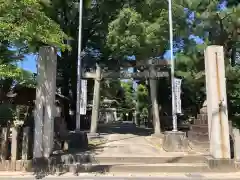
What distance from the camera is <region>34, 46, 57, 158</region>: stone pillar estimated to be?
38.9 ft

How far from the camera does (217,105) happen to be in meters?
12.1

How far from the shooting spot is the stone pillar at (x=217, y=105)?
11789mm

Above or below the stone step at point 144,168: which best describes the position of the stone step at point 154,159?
above

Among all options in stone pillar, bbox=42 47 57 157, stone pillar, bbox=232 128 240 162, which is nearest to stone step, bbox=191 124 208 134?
stone pillar, bbox=232 128 240 162

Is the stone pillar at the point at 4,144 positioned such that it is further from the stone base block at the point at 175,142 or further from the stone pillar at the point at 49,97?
the stone base block at the point at 175,142

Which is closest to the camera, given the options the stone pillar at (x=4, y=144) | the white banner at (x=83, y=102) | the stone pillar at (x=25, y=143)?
the stone pillar at (x=4, y=144)

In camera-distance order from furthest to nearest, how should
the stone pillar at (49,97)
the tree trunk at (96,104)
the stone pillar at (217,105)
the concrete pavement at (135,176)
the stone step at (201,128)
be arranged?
1. the tree trunk at (96,104)
2. the stone step at (201,128)
3. the stone pillar at (49,97)
4. the stone pillar at (217,105)
5. the concrete pavement at (135,176)

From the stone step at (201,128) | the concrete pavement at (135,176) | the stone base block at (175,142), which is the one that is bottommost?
the concrete pavement at (135,176)

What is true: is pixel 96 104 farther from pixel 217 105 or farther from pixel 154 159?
pixel 217 105

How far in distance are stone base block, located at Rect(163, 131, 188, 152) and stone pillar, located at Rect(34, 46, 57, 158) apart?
5.15 metres

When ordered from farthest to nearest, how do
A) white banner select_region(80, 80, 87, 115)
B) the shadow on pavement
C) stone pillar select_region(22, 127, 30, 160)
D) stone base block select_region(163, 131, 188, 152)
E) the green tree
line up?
the shadow on pavement → the green tree → white banner select_region(80, 80, 87, 115) → stone base block select_region(163, 131, 188, 152) → stone pillar select_region(22, 127, 30, 160)

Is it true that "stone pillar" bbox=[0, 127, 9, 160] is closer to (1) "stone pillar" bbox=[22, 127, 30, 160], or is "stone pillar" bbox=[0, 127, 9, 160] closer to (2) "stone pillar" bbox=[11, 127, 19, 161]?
(2) "stone pillar" bbox=[11, 127, 19, 161]

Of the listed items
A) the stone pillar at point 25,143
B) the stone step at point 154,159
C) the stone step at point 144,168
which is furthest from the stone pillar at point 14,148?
the stone step at point 154,159

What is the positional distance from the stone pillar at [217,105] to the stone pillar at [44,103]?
598 cm
